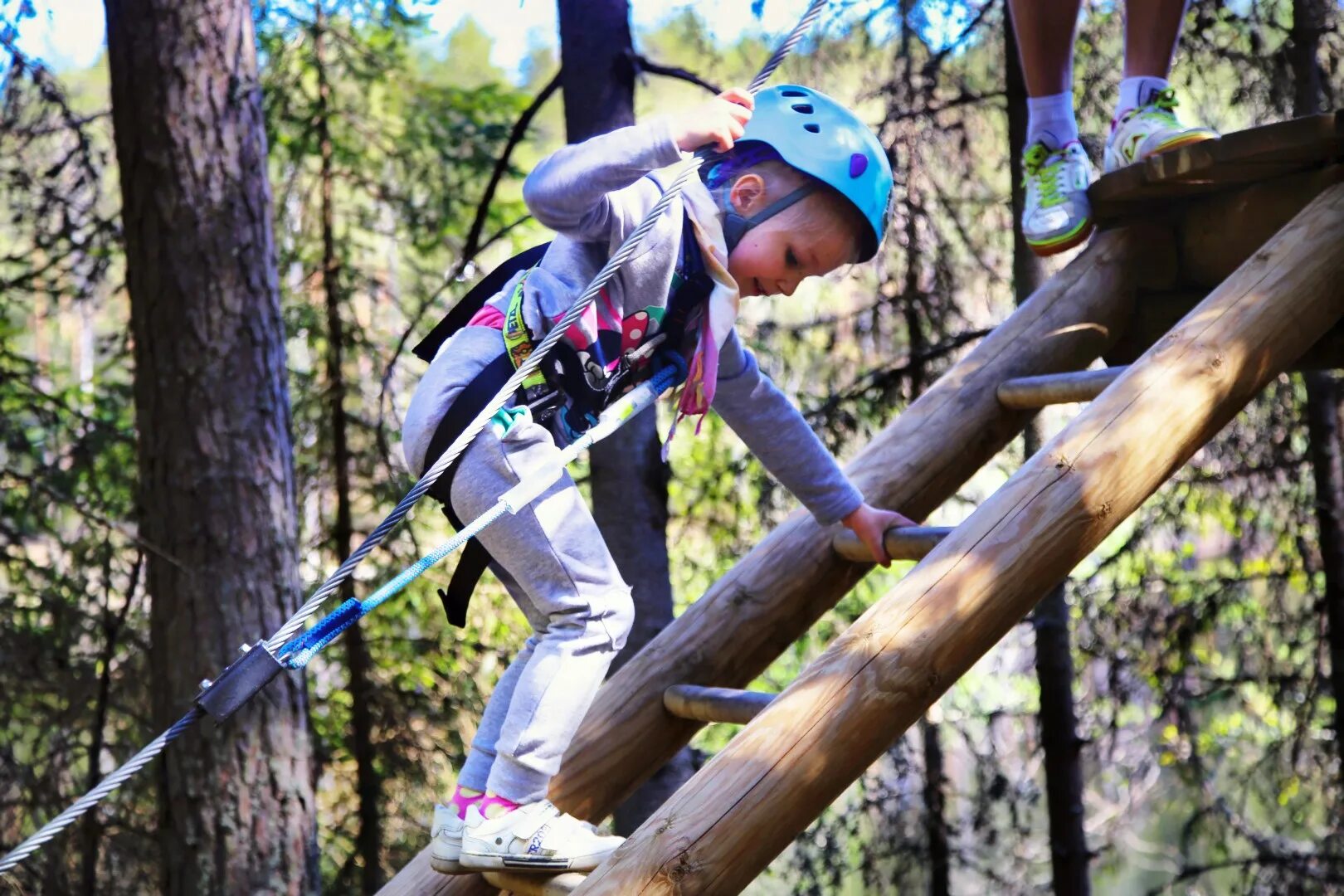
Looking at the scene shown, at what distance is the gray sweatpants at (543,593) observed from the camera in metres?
2.12

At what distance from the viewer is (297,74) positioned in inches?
255

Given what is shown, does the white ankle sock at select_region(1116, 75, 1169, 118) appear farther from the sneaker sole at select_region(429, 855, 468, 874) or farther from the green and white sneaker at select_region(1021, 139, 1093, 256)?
the sneaker sole at select_region(429, 855, 468, 874)

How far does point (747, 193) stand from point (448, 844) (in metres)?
1.22

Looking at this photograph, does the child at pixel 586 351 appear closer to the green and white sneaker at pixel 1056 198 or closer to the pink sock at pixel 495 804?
the pink sock at pixel 495 804

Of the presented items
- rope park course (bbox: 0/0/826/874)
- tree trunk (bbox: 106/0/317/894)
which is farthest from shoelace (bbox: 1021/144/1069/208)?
tree trunk (bbox: 106/0/317/894)

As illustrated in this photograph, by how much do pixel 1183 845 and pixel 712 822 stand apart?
4.17m

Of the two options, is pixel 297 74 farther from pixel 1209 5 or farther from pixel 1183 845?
pixel 1183 845

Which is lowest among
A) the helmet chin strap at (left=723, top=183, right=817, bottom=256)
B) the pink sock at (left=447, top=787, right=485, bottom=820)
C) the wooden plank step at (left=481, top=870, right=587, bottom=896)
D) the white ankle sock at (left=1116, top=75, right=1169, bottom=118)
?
the wooden plank step at (left=481, top=870, right=587, bottom=896)

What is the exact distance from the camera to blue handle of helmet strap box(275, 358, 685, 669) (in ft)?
5.94

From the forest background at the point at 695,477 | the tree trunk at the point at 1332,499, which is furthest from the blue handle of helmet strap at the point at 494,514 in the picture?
the tree trunk at the point at 1332,499

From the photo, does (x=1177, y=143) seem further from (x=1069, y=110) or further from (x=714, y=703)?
(x=714, y=703)

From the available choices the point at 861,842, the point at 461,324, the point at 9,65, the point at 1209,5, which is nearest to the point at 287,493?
the point at 461,324

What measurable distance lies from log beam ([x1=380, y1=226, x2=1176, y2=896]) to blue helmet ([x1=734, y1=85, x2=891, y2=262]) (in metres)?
0.76

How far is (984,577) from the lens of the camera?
6.95 feet
